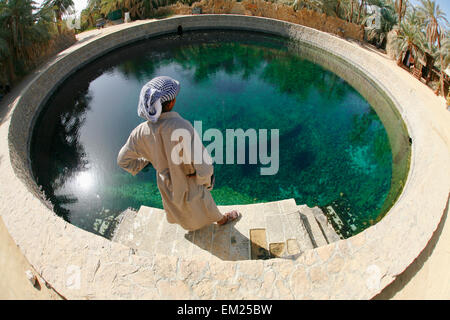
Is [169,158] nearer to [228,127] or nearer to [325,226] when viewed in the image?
[325,226]

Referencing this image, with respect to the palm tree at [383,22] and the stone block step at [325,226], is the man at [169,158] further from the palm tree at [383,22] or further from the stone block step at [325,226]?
the palm tree at [383,22]

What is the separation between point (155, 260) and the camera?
9.78 feet

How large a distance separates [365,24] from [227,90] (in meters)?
6.82

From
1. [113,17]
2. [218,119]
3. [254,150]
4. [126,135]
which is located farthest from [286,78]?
[113,17]

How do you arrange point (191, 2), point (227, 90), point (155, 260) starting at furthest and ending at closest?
1. point (191, 2)
2. point (227, 90)
3. point (155, 260)

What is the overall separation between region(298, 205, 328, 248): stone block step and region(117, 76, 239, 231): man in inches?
61.7

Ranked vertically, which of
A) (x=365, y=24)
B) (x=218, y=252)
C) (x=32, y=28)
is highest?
(x=32, y=28)

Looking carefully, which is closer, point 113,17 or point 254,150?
point 254,150

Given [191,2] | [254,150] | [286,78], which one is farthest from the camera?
[191,2]

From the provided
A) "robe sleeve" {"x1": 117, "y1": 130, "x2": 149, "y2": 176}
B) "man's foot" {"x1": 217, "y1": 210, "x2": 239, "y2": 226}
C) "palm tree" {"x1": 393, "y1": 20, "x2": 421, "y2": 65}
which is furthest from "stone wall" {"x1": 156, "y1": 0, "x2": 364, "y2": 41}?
"robe sleeve" {"x1": 117, "y1": 130, "x2": 149, "y2": 176}

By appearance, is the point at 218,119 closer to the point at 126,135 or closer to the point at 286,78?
the point at 126,135

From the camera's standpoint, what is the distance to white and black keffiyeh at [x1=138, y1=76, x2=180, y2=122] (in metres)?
2.27

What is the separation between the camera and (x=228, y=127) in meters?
7.43

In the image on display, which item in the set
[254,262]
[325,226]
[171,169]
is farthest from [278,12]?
[254,262]
